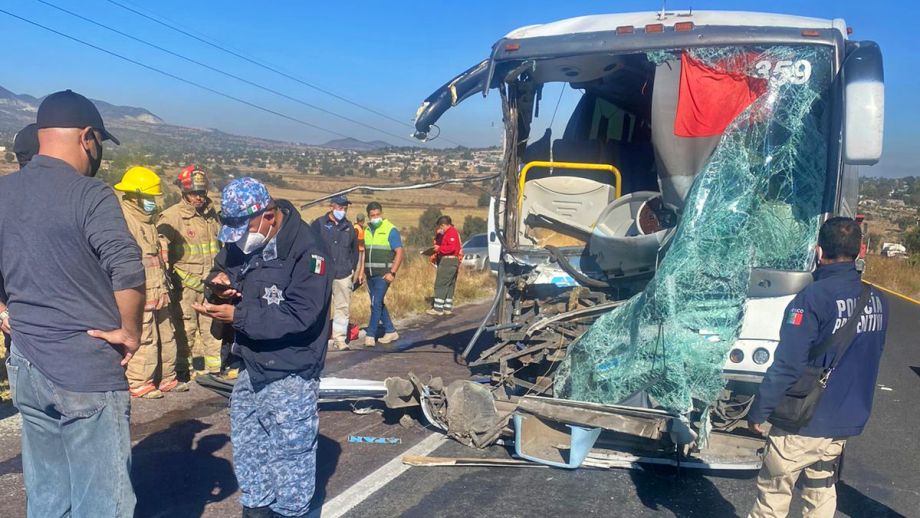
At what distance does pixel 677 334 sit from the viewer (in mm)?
5199

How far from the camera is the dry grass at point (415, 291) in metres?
12.7

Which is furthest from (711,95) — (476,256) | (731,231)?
(476,256)

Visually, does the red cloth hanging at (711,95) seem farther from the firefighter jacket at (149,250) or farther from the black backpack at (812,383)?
the firefighter jacket at (149,250)

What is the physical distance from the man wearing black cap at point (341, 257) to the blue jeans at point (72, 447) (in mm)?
5888

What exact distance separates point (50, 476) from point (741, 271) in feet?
13.9

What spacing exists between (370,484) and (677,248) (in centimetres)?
258

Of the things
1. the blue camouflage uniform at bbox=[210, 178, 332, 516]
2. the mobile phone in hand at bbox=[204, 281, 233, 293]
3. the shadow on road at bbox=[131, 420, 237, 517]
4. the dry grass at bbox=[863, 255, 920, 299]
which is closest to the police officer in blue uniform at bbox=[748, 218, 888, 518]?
the blue camouflage uniform at bbox=[210, 178, 332, 516]

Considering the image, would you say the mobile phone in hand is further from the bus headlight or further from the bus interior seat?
the bus interior seat

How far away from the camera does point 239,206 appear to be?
364 centimetres

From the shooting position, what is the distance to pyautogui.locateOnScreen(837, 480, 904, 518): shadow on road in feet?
16.1

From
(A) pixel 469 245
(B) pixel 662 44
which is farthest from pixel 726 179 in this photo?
(A) pixel 469 245

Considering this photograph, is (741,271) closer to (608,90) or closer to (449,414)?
(449,414)

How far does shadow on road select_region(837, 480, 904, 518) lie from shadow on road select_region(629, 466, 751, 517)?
0.60 metres

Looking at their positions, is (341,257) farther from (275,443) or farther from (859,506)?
(859,506)
